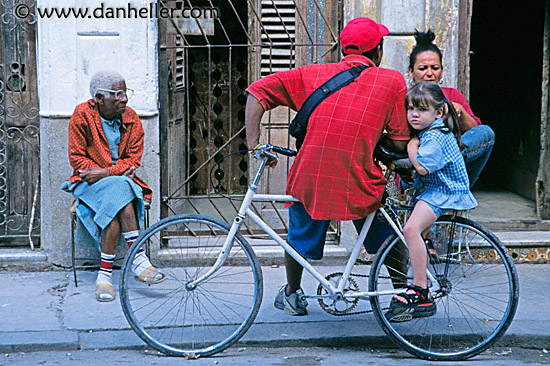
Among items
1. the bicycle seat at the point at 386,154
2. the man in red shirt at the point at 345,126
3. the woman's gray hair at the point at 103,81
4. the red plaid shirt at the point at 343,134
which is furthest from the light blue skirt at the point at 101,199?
the bicycle seat at the point at 386,154

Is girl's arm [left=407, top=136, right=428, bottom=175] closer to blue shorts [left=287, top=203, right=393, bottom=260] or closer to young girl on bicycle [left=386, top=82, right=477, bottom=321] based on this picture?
young girl on bicycle [left=386, top=82, right=477, bottom=321]

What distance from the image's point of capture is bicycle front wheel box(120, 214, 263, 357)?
4.04m

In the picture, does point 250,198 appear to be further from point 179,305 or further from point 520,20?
point 520,20

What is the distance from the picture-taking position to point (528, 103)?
28.6 ft

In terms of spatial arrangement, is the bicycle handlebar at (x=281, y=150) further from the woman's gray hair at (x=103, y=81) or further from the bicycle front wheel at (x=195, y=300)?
the woman's gray hair at (x=103, y=81)

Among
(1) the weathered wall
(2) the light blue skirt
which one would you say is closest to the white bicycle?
(2) the light blue skirt

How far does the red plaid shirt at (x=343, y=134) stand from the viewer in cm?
401

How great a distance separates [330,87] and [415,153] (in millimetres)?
597

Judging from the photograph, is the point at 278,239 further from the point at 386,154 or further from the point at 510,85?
the point at 510,85

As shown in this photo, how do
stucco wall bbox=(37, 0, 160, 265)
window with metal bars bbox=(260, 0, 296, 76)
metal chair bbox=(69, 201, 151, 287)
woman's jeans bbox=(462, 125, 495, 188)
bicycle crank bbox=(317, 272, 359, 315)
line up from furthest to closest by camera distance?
window with metal bars bbox=(260, 0, 296, 76) → stucco wall bbox=(37, 0, 160, 265) → metal chair bbox=(69, 201, 151, 287) → woman's jeans bbox=(462, 125, 495, 188) → bicycle crank bbox=(317, 272, 359, 315)

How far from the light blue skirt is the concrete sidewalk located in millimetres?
526

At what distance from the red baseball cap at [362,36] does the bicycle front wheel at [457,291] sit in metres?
1.07

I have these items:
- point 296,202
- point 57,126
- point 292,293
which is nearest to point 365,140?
point 296,202

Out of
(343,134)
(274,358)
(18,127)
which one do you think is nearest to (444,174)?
(343,134)
